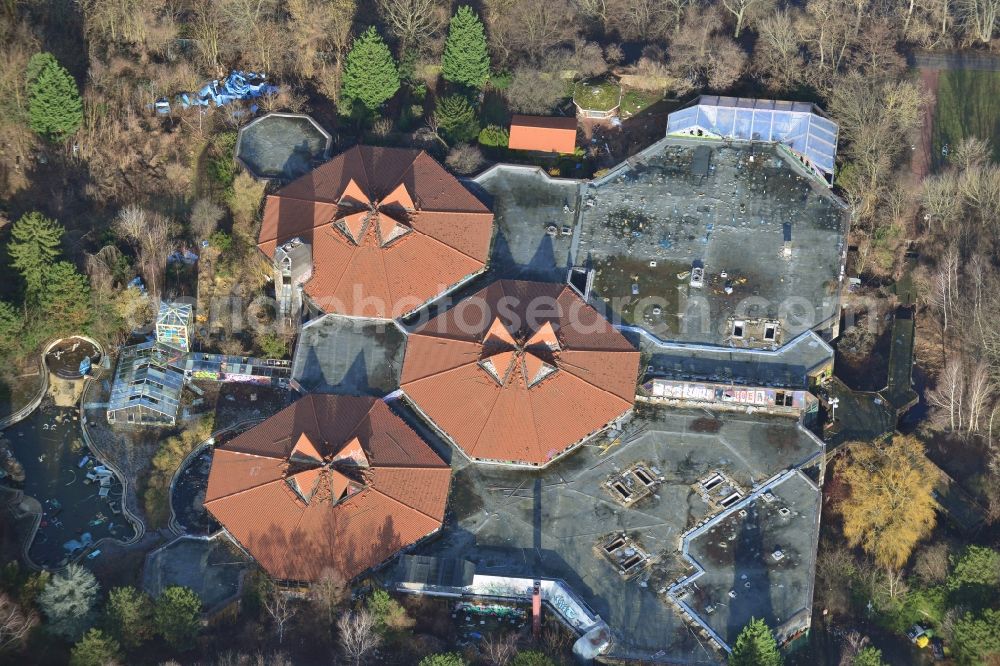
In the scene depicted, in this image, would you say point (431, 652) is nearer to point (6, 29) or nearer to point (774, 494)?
point (774, 494)

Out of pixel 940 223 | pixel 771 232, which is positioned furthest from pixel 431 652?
pixel 940 223

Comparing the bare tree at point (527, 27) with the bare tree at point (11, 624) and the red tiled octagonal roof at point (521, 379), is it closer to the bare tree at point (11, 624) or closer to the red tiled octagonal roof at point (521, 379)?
the red tiled octagonal roof at point (521, 379)

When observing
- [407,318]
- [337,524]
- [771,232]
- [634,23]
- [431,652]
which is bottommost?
[431,652]

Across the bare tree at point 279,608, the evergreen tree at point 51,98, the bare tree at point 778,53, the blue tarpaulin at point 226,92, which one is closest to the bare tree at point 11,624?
the bare tree at point 279,608

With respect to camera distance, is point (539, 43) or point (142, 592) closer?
point (142, 592)

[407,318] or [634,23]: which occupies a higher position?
[634,23]
